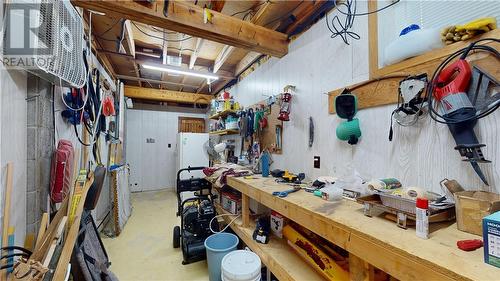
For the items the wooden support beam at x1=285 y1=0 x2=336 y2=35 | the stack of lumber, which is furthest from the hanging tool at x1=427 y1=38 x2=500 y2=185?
the stack of lumber

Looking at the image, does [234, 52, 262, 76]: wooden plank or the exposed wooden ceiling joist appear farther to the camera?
[234, 52, 262, 76]: wooden plank

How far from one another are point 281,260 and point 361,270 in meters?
0.69

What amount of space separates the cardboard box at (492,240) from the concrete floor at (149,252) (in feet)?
6.99

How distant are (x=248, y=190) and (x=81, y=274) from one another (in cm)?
137

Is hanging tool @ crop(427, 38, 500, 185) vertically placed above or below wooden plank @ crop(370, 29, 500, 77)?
below

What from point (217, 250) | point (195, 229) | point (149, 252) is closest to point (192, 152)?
point (149, 252)

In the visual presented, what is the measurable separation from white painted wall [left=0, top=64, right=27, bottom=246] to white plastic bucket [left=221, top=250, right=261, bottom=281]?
1.36m

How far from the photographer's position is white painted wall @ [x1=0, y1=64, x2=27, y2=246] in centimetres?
117

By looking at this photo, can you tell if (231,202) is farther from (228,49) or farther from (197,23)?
(228,49)

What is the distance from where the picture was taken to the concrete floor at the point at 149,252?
2.13 m

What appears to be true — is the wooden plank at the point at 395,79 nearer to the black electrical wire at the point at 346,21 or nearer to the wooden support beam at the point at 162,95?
the black electrical wire at the point at 346,21

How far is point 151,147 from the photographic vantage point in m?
5.95

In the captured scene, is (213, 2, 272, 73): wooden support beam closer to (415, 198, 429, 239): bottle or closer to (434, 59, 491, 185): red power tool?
(434, 59, 491, 185): red power tool

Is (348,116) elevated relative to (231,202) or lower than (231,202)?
elevated
